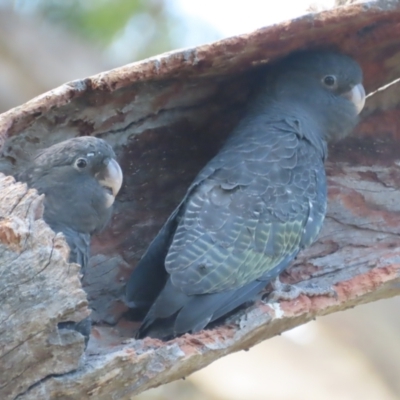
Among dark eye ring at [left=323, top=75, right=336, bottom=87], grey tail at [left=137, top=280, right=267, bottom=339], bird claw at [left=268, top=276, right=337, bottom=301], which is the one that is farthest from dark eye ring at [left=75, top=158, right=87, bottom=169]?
dark eye ring at [left=323, top=75, right=336, bottom=87]

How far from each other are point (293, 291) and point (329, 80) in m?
1.03

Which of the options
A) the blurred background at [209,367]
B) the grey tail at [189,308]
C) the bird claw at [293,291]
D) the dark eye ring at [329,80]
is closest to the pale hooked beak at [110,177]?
the grey tail at [189,308]

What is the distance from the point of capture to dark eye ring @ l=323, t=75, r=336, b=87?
2.95 m

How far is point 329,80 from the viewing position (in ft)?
9.75

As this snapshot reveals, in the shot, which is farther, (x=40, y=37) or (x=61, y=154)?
(x=40, y=37)

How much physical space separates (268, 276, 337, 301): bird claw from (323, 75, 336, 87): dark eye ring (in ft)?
3.16

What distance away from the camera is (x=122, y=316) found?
2807 mm

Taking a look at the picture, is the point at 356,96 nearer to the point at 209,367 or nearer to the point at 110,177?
the point at 110,177

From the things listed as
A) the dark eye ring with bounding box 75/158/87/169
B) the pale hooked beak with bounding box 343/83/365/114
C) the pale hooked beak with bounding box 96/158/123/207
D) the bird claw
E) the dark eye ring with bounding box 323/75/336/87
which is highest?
the dark eye ring with bounding box 323/75/336/87

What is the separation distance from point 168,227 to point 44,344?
0.95m

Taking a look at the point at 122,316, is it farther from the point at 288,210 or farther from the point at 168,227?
the point at 288,210

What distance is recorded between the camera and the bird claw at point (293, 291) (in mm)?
2490

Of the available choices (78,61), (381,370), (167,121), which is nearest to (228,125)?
(167,121)

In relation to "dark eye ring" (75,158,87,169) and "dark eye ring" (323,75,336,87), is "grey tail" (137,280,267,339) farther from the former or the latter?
"dark eye ring" (323,75,336,87)
